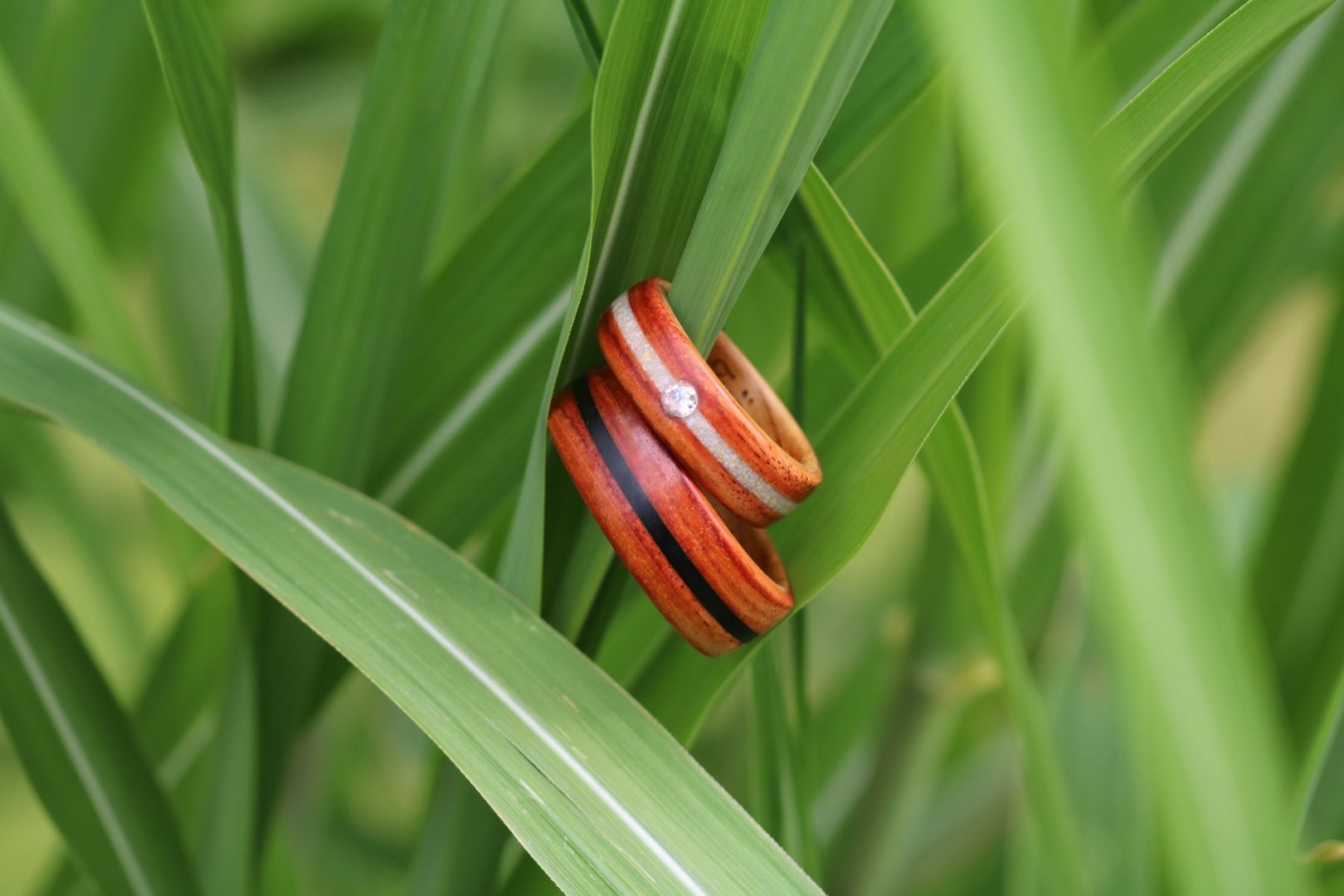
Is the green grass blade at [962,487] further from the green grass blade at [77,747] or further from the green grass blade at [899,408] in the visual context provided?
the green grass blade at [77,747]

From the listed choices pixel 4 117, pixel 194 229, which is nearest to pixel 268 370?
pixel 194 229

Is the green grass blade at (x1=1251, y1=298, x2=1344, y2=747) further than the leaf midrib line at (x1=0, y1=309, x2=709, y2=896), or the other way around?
the green grass blade at (x1=1251, y1=298, x2=1344, y2=747)

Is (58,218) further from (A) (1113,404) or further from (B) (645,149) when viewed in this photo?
(A) (1113,404)

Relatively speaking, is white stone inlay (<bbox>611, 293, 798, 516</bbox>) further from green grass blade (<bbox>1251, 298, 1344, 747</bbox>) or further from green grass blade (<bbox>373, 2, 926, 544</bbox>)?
green grass blade (<bbox>1251, 298, 1344, 747</bbox>)

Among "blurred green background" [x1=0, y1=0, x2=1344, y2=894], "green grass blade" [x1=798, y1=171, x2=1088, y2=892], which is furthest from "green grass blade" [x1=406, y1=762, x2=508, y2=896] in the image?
"green grass blade" [x1=798, y1=171, x2=1088, y2=892]

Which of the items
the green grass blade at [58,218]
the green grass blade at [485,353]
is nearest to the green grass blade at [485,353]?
the green grass blade at [485,353]
